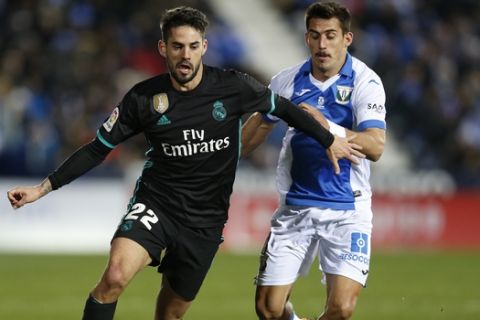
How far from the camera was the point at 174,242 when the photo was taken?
7660mm

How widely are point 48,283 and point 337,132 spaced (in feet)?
23.9

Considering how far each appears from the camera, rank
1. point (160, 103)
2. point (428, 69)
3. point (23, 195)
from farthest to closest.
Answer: point (428, 69), point (160, 103), point (23, 195)

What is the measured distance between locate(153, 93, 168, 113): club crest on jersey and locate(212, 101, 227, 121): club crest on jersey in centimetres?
34

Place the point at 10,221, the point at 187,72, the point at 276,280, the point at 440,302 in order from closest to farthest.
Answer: the point at 187,72, the point at 276,280, the point at 440,302, the point at 10,221

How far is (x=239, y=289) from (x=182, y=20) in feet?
21.9

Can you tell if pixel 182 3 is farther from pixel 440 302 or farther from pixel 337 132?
pixel 337 132

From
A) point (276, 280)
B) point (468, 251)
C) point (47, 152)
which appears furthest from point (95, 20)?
point (276, 280)

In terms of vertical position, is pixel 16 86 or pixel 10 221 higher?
pixel 16 86

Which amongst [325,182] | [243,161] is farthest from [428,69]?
[325,182]

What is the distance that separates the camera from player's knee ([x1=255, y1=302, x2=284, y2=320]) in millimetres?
8031

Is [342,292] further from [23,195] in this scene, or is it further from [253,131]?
[23,195]

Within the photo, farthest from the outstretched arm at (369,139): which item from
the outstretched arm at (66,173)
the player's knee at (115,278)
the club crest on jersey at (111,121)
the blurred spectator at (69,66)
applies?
the blurred spectator at (69,66)

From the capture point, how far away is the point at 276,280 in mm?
8070

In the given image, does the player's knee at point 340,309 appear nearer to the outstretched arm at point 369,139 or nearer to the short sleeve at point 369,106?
the outstretched arm at point 369,139
